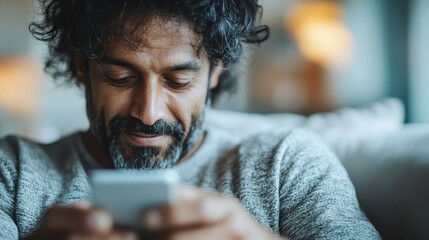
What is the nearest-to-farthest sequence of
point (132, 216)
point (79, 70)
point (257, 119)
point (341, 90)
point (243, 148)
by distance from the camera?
point (132, 216)
point (243, 148)
point (79, 70)
point (257, 119)
point (341, 90)

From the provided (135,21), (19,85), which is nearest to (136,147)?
(135,21)

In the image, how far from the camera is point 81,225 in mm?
571

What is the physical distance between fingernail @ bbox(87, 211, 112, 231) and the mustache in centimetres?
40

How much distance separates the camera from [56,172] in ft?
3.41

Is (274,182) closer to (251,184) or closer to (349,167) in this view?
(251,184)

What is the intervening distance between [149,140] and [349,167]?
0.45 metres

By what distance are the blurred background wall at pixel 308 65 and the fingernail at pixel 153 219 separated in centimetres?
252

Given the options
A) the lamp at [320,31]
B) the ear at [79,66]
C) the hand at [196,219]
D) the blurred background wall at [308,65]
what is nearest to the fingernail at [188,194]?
the hand at [196,219]

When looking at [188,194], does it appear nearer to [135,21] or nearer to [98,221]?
[98,221]

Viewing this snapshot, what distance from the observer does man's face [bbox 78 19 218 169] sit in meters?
0.94

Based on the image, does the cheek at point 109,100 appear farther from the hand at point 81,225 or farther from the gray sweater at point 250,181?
the hand at point 81,225

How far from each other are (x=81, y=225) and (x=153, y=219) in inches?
3.0

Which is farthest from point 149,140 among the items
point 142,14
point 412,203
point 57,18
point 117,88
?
point 412,203

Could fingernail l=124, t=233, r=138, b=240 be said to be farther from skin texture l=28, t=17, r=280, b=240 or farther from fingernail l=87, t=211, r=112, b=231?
skin texture l=28, t=17, r=280, b=240
